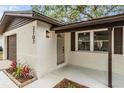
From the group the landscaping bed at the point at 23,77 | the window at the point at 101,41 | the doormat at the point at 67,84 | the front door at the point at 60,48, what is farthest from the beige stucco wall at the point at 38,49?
the window at the point at 101,41

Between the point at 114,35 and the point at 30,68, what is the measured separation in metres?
4.78

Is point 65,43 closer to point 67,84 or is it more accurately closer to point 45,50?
point 45,50

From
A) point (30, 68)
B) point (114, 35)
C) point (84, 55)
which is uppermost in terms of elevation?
point (114, 35)

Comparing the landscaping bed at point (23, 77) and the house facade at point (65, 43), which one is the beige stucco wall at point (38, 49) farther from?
the landscaping bed at point (23, 77)

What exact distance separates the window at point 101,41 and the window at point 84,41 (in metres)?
0.52

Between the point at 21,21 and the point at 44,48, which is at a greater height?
the point at 21,21

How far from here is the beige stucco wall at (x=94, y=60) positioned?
639cm

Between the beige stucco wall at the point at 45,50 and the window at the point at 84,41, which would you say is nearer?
the beige stucco wall at the point at 45,50

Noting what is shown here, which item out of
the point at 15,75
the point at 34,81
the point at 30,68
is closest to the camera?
the point at 34,81
